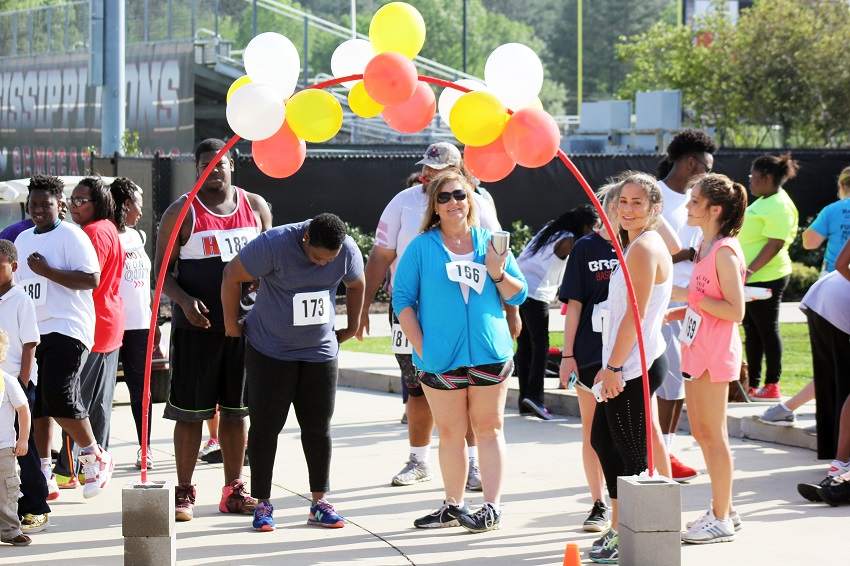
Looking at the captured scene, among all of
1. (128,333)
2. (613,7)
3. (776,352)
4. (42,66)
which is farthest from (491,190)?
(613,7)

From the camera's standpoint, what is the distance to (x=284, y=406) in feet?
21.7

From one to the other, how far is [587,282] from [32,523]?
3318 mm

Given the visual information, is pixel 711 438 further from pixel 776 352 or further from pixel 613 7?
pixel 613 7

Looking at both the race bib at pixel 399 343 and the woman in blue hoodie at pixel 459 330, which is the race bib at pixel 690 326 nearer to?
the woman in blue hoodie at pixel 459 330

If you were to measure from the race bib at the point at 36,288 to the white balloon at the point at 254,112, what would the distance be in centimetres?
203

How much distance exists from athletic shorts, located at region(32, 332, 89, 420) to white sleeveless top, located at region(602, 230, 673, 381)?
3.17 meters

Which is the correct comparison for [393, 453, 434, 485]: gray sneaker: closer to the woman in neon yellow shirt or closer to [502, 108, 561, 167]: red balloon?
[502, 108, 561, 167]: red balloon

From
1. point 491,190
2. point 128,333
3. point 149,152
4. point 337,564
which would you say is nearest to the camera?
point 337,564

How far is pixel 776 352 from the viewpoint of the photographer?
10.2m

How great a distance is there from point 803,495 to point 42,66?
32.5 m

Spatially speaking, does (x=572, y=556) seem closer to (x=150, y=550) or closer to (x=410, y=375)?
(x=150, y=550)

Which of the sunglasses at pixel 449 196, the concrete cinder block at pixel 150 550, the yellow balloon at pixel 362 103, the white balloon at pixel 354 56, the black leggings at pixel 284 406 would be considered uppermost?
the white balloon at pixel 354 56

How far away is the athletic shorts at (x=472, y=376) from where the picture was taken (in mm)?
6340

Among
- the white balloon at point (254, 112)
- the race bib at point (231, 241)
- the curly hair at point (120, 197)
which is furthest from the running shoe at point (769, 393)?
the white balloon at point (254, 112)
